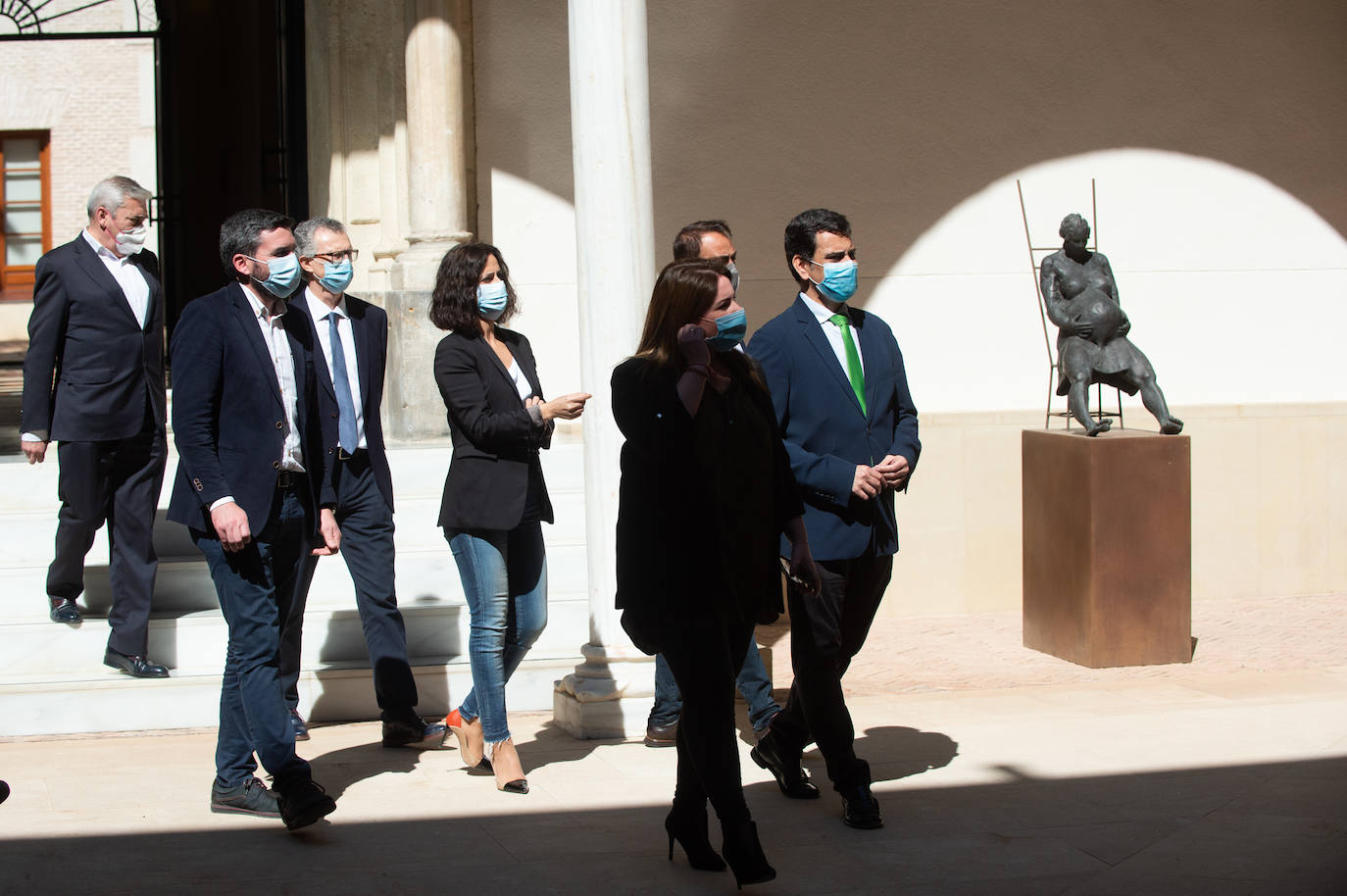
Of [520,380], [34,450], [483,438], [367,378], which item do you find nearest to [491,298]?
[520,380]

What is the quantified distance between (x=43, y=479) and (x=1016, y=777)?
467cm

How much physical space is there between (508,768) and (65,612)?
225 cm

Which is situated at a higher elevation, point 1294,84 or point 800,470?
point 1294,84

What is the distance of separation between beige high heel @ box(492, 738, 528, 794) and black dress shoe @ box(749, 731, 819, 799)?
764 millimetres

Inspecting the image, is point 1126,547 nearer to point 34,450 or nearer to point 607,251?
point 607,251

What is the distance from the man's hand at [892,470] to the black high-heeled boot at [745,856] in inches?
46.0

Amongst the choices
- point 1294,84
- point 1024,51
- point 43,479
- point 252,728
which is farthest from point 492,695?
point 1294,84

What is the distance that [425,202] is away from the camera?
823 centimetres

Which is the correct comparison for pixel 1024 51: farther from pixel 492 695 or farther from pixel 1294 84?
pixel 492 695

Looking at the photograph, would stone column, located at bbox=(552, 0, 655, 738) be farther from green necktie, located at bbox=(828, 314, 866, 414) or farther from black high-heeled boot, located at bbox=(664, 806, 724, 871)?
black high-heeled boot, located at bbox=(664, 806, 724, 871)

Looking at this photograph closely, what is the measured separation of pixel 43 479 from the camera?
7145 mm

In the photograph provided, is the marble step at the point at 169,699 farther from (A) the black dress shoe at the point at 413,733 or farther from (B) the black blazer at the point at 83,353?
(B) the black blazer at the point at 83,353

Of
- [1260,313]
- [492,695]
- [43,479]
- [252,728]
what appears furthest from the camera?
[1260,313]

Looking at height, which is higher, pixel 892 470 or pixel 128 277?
pixel 128 277
